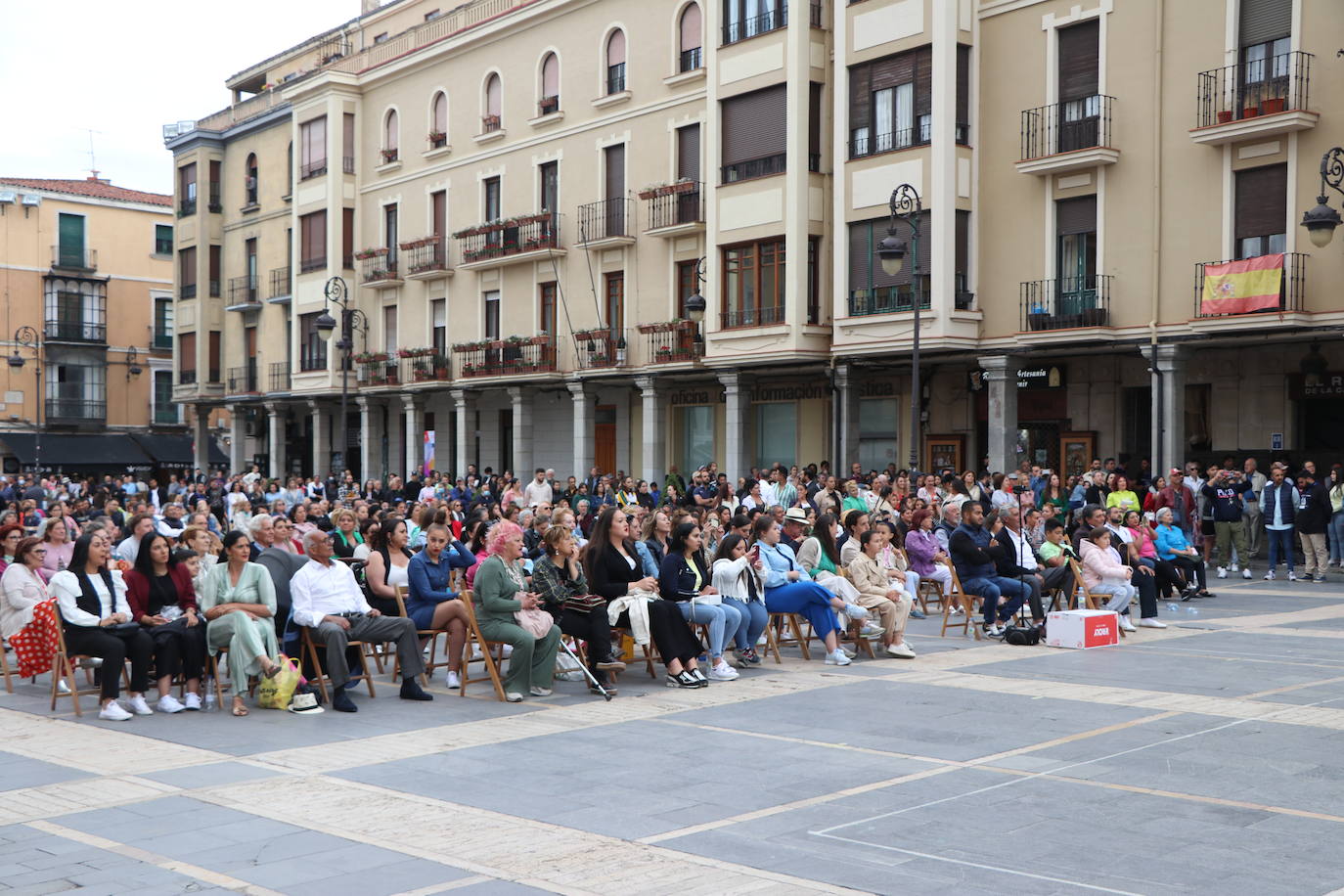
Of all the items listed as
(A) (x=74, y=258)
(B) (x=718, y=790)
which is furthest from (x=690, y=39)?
(A) (x=74, y=258)

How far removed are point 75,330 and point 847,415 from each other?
44.1 metres

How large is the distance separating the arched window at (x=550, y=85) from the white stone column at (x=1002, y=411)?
1611 centimetres

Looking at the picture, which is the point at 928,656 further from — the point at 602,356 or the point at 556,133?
the point at 556,133

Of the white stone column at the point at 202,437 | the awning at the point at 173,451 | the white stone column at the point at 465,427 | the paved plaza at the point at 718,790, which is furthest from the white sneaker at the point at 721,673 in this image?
the awning at the point at 173,451

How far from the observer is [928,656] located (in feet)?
45.4

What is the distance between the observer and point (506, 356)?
39344mm

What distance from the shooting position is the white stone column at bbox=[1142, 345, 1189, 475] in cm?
2520

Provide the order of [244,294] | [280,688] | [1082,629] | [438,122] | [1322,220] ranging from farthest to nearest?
[244,294]
[438,122]
[1322,220]
[1082,629]
[280,688]

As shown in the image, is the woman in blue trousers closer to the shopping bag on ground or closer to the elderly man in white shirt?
the elderly man in white shirt

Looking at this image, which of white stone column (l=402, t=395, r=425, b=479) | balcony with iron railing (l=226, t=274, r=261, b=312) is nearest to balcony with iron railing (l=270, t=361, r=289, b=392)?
balcony with iron railing (l=226, t=274, r=261, b=312)

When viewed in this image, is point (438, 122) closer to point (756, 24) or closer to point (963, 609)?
point (756, 24)

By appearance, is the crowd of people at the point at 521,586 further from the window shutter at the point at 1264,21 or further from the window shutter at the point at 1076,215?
the window shutter at the point at 1264,21

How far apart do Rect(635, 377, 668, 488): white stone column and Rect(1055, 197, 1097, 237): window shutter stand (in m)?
11.6

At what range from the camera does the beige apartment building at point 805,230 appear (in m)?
25.2
